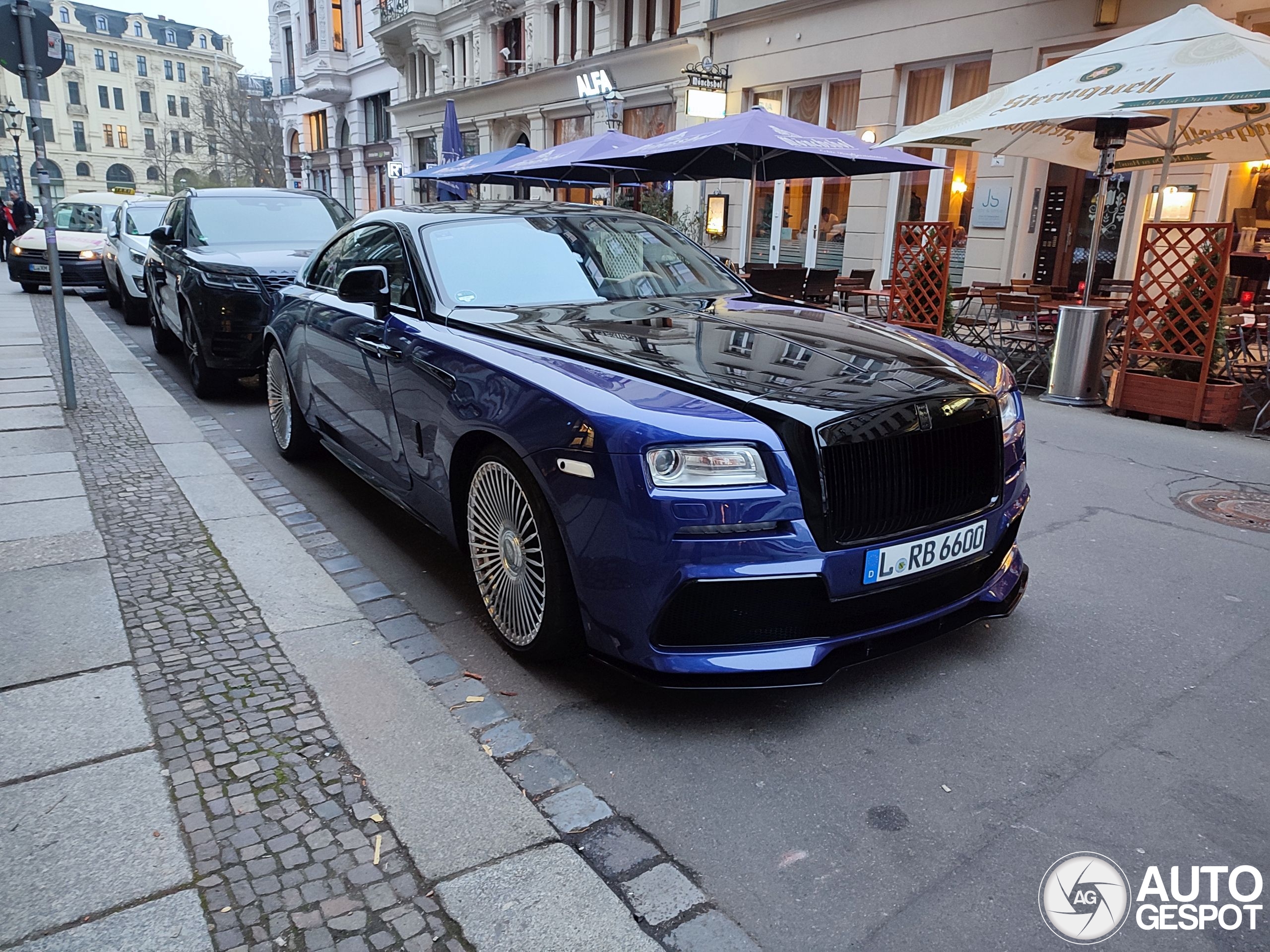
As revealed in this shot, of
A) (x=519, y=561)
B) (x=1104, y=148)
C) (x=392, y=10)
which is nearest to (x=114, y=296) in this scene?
(x=1104, y=148)

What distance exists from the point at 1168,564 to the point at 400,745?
3.85 meters

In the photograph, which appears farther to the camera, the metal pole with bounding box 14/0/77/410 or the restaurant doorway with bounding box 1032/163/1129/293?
the restaurant doorway with bounding box 1032/163/1129/293

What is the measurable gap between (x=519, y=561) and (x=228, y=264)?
19.2ft

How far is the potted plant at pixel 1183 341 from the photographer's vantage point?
7738 mm

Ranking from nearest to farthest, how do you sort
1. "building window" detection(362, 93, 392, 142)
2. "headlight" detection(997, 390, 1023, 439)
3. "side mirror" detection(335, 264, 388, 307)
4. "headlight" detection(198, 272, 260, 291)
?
"headlight" detection(997, 390, 1023, 439) < "side mirror" detection(335, 264, 388, 307) < "headlight" detection(198, 272, 260, 291) < "building window" detection(362, 93, 392, 142)

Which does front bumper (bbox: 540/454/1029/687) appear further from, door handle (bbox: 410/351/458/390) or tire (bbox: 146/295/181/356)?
tire (bbox: 146/295/181/356)

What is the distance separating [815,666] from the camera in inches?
111

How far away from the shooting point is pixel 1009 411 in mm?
3549

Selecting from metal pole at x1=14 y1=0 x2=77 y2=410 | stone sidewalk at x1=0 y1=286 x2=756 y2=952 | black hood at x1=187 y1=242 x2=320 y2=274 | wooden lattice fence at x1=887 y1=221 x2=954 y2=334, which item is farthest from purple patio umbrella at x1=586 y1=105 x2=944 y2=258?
stone sidewalk at x1=0 y1=286 x2=756 y2=952

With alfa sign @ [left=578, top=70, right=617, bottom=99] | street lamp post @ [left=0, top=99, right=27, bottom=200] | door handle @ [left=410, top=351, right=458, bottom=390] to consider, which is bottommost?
door handle @ [left=410, top=351, right=458, bottom=390]

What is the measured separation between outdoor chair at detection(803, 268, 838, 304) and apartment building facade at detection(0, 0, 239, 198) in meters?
95.7

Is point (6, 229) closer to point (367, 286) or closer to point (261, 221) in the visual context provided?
point (261, 221)

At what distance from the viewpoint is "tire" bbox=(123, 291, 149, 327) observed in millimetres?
13258

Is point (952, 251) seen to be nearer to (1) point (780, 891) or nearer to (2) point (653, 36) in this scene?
(2) point (653, 36)
